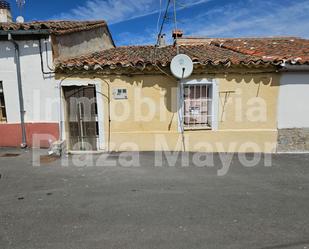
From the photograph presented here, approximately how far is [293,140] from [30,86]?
861 centimetres

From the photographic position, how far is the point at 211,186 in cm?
573

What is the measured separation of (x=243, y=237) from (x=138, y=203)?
1911 millimetres

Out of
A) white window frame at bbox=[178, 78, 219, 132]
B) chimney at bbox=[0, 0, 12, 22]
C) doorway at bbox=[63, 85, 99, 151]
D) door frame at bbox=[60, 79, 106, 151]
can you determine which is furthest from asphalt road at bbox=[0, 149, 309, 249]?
chimney at bbox=[0, 0, 12, 22]

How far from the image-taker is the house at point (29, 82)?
788 cm

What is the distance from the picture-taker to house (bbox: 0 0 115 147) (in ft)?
25.8

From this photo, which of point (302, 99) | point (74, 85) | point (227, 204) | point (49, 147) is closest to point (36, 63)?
point (74, 85)

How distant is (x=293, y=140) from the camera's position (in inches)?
341

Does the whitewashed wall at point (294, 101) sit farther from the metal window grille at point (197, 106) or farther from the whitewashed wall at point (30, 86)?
the whitewashed wall at point (30, 86)

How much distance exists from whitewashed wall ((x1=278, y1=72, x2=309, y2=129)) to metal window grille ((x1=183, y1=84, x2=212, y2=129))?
7.55ft

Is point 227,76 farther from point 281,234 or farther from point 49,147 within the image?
point 49,147

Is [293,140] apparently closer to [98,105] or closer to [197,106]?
[197,106]

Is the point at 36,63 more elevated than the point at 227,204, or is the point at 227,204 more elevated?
the point at 36,63

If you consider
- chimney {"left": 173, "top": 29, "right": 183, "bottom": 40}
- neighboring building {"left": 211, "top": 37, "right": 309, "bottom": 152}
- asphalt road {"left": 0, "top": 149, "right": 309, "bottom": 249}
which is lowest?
asphalt road {"left": 0, "top": 149, "right": 309, "bottom": 249}

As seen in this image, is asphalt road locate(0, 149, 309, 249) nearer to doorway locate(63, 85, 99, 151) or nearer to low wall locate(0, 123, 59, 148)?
low wall locate(0, 123, 59, 148)
